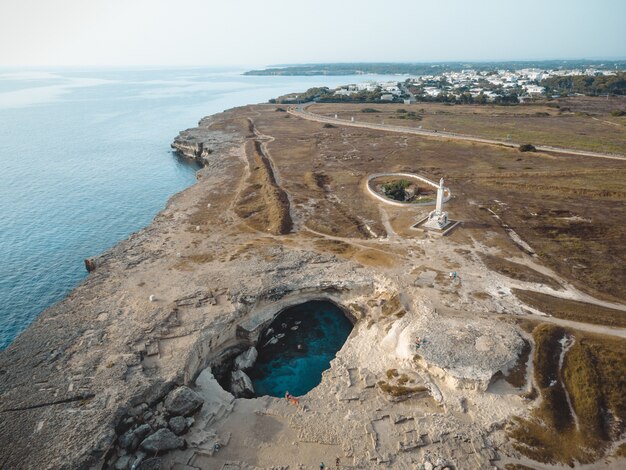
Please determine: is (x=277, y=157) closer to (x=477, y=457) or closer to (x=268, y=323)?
(x=268, y=323)

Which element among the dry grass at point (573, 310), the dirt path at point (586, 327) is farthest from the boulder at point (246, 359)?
the dry grass at point (573, 310)

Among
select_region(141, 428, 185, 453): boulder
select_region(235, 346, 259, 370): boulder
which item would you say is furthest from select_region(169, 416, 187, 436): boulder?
select_region(235, 346, 259, 370): boulder

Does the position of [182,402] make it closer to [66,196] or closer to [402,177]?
[402,177]

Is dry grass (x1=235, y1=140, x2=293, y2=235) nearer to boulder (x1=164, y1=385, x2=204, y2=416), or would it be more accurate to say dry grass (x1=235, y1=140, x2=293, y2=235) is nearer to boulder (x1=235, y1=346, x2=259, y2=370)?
boulder (x1=235, y1=346, x2=259, y2=370)

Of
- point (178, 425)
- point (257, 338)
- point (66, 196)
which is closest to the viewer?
point (178, 425)

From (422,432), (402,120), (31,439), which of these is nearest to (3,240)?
(31,439)

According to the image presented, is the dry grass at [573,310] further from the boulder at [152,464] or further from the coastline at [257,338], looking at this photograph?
the boulder at [152,464]

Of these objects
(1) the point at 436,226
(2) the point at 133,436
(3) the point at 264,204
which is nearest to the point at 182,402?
(2) the point at 133,436

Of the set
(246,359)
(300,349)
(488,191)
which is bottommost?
(300,349)
